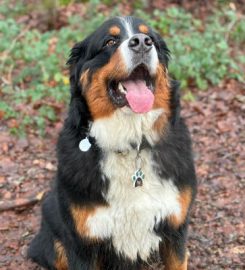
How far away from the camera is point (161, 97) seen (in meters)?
3.88

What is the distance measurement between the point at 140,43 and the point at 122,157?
823mm

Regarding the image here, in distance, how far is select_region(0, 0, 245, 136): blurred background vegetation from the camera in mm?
6898

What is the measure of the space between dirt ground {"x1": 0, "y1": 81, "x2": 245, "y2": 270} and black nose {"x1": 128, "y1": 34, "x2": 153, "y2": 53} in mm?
2064

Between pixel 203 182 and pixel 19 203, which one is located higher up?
pixel 19 203

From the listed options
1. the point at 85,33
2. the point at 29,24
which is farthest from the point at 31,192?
the point at 29,24

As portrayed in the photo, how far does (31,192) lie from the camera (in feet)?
18.7

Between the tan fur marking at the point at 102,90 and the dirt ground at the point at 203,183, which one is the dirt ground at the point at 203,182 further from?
the tan fur marking at the point at 102,90

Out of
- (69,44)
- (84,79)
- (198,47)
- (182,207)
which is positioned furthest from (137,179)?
(69,44)

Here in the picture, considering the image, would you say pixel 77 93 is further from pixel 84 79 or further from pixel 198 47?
pixel 198 47

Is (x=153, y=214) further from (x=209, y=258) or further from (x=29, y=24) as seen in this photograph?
(x=29, y=24)

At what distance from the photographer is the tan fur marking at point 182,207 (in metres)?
3.91

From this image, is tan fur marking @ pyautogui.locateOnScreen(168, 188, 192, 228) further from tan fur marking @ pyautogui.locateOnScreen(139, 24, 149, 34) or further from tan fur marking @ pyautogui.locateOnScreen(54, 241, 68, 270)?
tan fur marking @ pyautogui.locateOnScreen(139, 24, 149, 34)

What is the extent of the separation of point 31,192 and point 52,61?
7.85 feet

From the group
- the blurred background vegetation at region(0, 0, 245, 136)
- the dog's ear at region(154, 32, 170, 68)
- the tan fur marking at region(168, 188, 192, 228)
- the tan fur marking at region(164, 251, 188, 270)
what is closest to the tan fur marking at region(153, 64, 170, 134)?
the dog's ear at region(154, 32, 170, 68)
